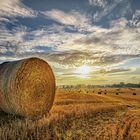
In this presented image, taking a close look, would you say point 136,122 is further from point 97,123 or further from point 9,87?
point 9,87

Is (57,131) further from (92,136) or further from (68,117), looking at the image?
(68,117)

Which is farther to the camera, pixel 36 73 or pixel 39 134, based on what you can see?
pixel 36 73

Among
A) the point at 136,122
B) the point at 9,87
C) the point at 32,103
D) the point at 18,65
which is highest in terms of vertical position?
the point at 18,65

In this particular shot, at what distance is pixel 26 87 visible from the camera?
11812mm

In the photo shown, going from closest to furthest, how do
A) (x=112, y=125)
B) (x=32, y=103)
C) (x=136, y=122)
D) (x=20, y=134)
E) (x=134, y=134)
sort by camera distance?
(x=20, y=134), (x=134, y=134), (x=112, y=125), (x=136, y=122), (x=32, y=103)

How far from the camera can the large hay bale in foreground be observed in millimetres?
11328

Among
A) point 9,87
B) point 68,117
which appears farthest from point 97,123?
point 9,87

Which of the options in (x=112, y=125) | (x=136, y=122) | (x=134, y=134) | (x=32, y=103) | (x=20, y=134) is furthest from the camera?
(x=32, y=103)

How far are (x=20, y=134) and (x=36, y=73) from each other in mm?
4764

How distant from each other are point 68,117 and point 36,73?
2.55 m

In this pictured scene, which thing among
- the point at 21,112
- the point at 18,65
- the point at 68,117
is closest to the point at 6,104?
the point at 21,112

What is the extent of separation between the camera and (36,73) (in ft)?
40.4

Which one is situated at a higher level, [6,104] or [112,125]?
[6,104]

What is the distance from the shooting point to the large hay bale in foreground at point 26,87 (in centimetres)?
1133
